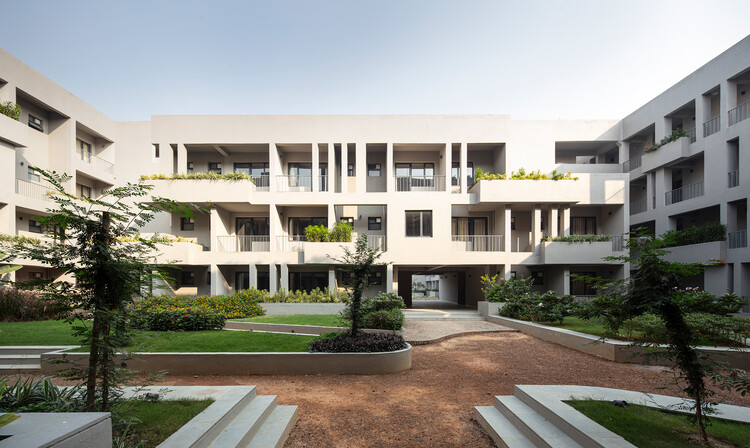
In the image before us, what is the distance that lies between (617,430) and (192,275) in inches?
900

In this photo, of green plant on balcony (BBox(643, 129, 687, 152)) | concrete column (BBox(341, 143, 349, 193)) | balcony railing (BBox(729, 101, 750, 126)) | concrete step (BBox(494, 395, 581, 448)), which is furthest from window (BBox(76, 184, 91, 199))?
balcony railing (BBox(729, 101, 750, 126))

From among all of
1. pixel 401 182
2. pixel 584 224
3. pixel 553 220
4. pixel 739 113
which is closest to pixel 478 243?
pixel 553 220

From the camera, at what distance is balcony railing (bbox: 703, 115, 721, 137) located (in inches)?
761

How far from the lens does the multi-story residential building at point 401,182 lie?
19156mm

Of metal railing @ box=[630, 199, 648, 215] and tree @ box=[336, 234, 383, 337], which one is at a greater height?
metal railing @ box=[630, 199, 648, 215]

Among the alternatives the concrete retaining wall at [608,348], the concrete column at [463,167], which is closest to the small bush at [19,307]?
the concrete retaining wall at [608,348]

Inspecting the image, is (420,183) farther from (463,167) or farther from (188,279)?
(188,279)

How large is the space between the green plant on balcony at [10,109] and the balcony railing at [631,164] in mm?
35968

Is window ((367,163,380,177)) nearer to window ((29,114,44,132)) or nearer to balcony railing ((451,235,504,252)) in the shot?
balcony railing ((451,235,504,252))

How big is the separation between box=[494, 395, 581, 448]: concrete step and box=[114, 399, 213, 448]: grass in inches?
183

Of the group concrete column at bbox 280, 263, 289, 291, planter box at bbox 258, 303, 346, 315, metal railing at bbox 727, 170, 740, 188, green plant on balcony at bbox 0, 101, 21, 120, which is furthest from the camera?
concrete column at bbox 280, 263, 289, 291

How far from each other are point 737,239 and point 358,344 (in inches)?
838

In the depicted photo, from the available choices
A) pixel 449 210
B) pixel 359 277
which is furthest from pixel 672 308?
pixel 449 210

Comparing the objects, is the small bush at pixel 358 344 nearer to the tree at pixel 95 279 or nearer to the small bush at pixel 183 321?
the small bush at pixel 183 321
